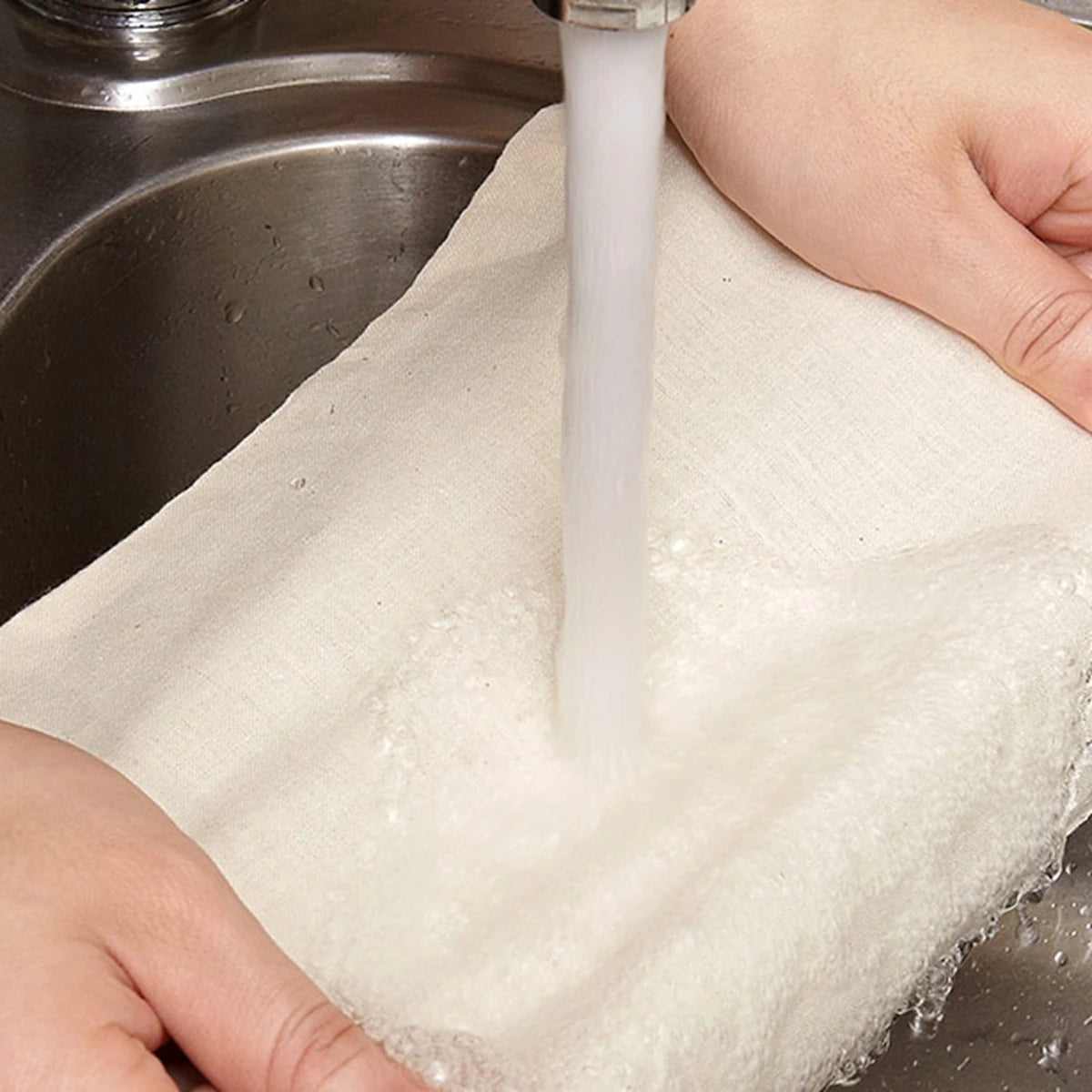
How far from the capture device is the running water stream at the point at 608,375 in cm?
37

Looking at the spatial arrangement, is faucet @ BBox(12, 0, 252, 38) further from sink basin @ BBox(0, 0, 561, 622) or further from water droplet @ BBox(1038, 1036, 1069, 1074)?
water droplet @ BBox(1038, 1036, 1069, 1074)

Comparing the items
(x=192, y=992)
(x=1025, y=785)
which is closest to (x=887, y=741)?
(x=1025, y=785)

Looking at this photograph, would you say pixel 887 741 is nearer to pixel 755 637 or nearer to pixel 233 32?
pixel 755 637

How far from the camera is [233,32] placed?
82cm

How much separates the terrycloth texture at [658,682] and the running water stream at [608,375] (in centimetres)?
3

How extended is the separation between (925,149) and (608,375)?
22cm

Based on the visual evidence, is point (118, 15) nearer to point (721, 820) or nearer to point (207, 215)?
point (207, 215)

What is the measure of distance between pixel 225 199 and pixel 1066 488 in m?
0.40

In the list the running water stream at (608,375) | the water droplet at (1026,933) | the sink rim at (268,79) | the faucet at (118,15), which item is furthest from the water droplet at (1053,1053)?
the faucet at (118,15)

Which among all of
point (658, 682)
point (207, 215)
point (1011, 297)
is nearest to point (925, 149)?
point (1011, 297)

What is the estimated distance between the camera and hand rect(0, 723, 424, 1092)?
378 millimetres

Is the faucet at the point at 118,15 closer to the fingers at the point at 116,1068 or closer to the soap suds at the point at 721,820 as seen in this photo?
the soap suds at the point at 721,820

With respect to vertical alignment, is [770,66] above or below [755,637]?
above

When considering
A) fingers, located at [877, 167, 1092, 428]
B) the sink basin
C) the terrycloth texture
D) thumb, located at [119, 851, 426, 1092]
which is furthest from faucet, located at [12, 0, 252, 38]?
thumb, located at [119, 851, 426, 1092]
